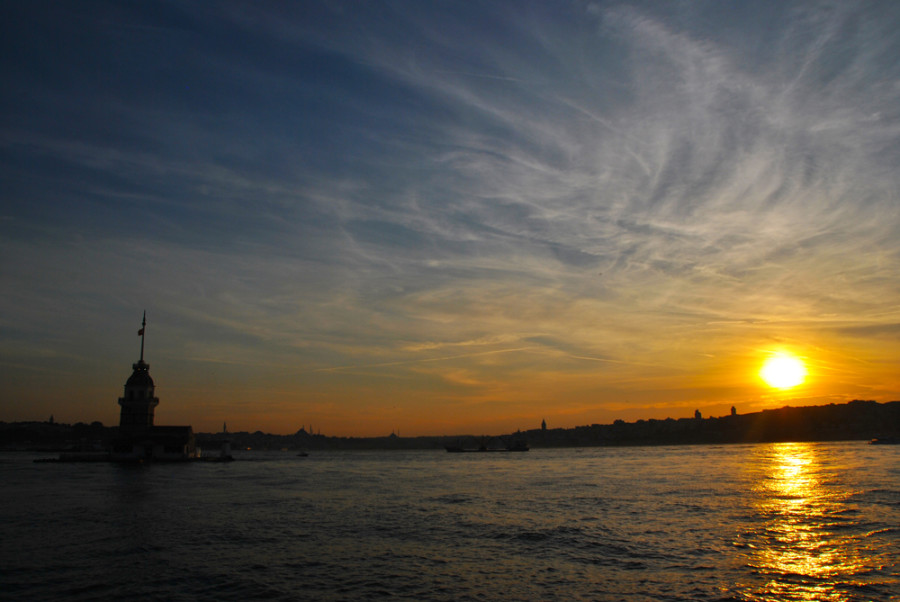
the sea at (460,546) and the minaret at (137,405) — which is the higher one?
the minaret at (137,405)

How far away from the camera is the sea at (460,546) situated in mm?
23141

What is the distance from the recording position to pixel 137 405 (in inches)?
4966

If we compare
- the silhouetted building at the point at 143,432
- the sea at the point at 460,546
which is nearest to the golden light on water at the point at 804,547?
the sea at the point at 460,546

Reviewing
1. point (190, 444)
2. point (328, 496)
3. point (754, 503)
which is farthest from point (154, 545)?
point (190, 444)

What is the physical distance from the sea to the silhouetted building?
221ft

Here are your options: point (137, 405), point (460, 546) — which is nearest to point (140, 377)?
point (137, 405)

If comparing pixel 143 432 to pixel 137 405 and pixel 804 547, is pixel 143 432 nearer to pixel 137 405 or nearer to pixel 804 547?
pixel 137 405

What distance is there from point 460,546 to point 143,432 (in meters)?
112

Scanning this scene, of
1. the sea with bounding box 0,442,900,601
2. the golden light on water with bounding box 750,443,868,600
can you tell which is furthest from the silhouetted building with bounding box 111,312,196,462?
the golden light on water with bounding box 750,443,868,600

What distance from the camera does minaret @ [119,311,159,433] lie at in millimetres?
124938

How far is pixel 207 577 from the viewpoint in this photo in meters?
25.3

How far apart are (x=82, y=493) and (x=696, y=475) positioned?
7097 centimetres

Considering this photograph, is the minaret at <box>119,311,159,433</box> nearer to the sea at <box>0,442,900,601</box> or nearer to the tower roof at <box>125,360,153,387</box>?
the tower roof at <box>125,360,153,387</box>

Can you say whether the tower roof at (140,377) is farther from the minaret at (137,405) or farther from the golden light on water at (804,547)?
the golden light on water at (804,547)
